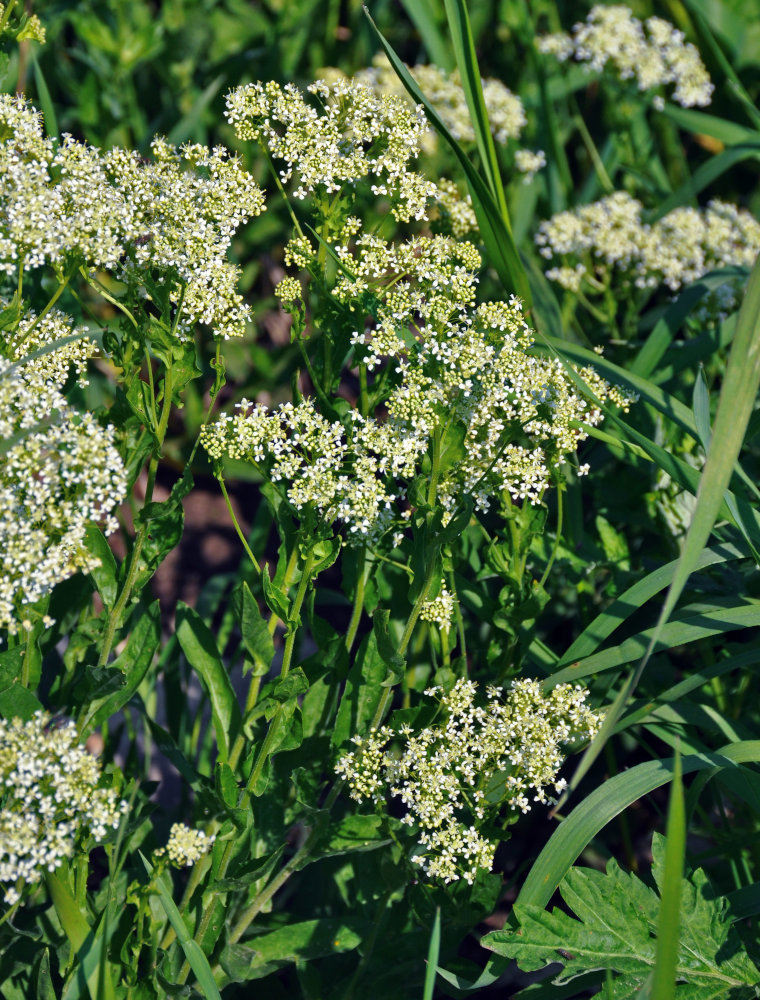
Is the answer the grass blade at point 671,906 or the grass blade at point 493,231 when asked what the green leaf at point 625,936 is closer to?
the grass blade at point 671,906

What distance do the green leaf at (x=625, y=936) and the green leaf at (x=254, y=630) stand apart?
2.01 feet

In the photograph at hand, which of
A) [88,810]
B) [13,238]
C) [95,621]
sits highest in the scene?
[13,238]

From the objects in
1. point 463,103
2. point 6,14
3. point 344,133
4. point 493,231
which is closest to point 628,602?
point 493,231

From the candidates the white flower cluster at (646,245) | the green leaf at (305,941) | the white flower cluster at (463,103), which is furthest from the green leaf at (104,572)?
the white flower cluster at (463,103)

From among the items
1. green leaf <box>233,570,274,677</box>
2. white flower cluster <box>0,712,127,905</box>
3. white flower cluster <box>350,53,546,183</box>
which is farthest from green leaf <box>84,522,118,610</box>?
white flower cluster <box>350,53,546,183</box>

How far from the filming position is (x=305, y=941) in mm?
1906

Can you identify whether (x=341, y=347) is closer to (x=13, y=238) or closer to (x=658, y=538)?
(x=13, y=238)

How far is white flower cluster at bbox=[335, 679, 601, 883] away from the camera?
5.25 feet

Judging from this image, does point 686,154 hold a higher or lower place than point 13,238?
higher

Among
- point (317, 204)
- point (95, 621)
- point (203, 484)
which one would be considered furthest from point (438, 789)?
point (203, 484)

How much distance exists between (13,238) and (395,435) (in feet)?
2.25

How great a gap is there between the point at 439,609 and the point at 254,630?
13.5 inches

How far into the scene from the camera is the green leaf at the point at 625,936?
1585 millimetres

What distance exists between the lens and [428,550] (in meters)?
1.57
